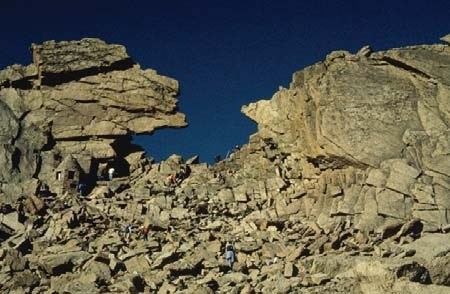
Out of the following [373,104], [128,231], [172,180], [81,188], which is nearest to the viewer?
[128,231]

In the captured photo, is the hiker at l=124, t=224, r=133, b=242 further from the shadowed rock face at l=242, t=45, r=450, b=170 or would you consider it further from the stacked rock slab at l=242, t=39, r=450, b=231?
the shadowed rock face at l=242, t=45, r=450, b=170

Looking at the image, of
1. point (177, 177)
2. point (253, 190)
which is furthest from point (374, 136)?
point (177, 177)

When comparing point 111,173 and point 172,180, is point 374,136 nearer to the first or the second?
point 172,180

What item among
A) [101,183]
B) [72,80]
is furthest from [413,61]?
[72,80]

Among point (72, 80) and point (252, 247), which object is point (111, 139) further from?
point (252, 247)

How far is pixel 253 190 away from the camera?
41.4 meters

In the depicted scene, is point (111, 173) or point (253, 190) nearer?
point (253, 190)

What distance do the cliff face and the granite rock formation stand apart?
0.14 meters

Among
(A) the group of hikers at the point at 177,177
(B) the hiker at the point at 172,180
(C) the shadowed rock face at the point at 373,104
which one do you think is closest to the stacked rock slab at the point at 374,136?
(C) the shadowed rock face at the point at 373,104

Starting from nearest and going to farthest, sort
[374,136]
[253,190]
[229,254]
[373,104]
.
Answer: [229,254] → [374,136] → [373,104] → [253,190]

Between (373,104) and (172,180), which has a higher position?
(373,104)

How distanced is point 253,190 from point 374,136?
9.00 m

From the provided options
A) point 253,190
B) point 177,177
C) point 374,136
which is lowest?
point 253,190

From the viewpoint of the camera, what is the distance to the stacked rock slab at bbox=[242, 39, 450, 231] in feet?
112
